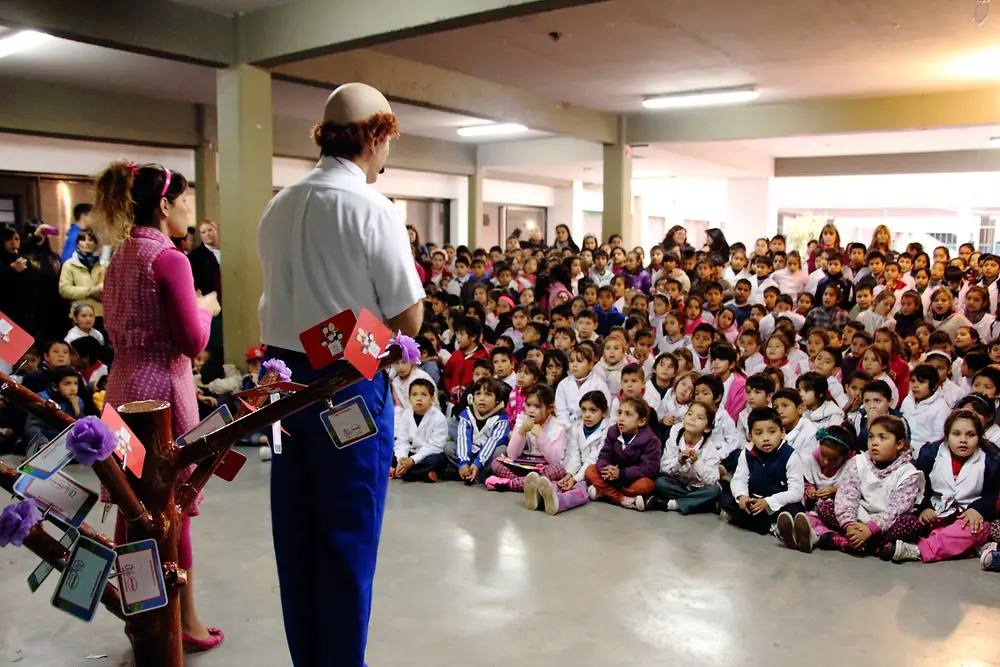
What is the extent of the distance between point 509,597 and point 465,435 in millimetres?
1642

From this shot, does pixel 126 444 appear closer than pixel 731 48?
Yes

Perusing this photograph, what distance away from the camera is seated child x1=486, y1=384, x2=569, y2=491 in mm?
4074

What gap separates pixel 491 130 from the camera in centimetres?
1033

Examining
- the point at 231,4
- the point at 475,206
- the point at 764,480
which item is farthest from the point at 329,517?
the point at 475,206

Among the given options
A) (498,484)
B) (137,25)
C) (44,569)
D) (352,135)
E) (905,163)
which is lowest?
(498,484)

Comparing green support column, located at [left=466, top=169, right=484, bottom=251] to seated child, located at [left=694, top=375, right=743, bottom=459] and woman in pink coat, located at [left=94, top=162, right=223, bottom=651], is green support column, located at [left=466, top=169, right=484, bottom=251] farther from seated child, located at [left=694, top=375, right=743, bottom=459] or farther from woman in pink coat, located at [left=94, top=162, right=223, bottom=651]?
woman in pink coat, located at [left=94, top=162, right=223, bottom=651]

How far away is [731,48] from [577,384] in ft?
10.5

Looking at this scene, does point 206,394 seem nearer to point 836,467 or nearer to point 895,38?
point 836,467

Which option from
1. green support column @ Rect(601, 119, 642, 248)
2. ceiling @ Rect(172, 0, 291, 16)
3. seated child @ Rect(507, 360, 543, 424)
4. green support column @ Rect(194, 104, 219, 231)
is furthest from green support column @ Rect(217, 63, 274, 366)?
green support column @ Rect(601, 119, 642, 248)

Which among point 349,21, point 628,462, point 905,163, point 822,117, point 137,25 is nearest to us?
point 628,462

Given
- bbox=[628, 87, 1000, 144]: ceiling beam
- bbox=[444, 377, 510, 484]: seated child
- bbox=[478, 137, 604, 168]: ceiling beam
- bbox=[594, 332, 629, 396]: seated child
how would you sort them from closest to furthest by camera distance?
bbox=[444, 377, 510, 484]: seated child < bbox=[594, 332, 629, 396]: seated child < bbox=[628, 87, 1000, 144]: ceiling beam < bbox=[478, 137, 604, 168]: ceiling beam

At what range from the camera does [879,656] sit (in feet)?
7.55

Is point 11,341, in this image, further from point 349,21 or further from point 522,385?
point 349,21

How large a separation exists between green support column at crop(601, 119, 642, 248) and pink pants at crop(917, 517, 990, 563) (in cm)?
655
